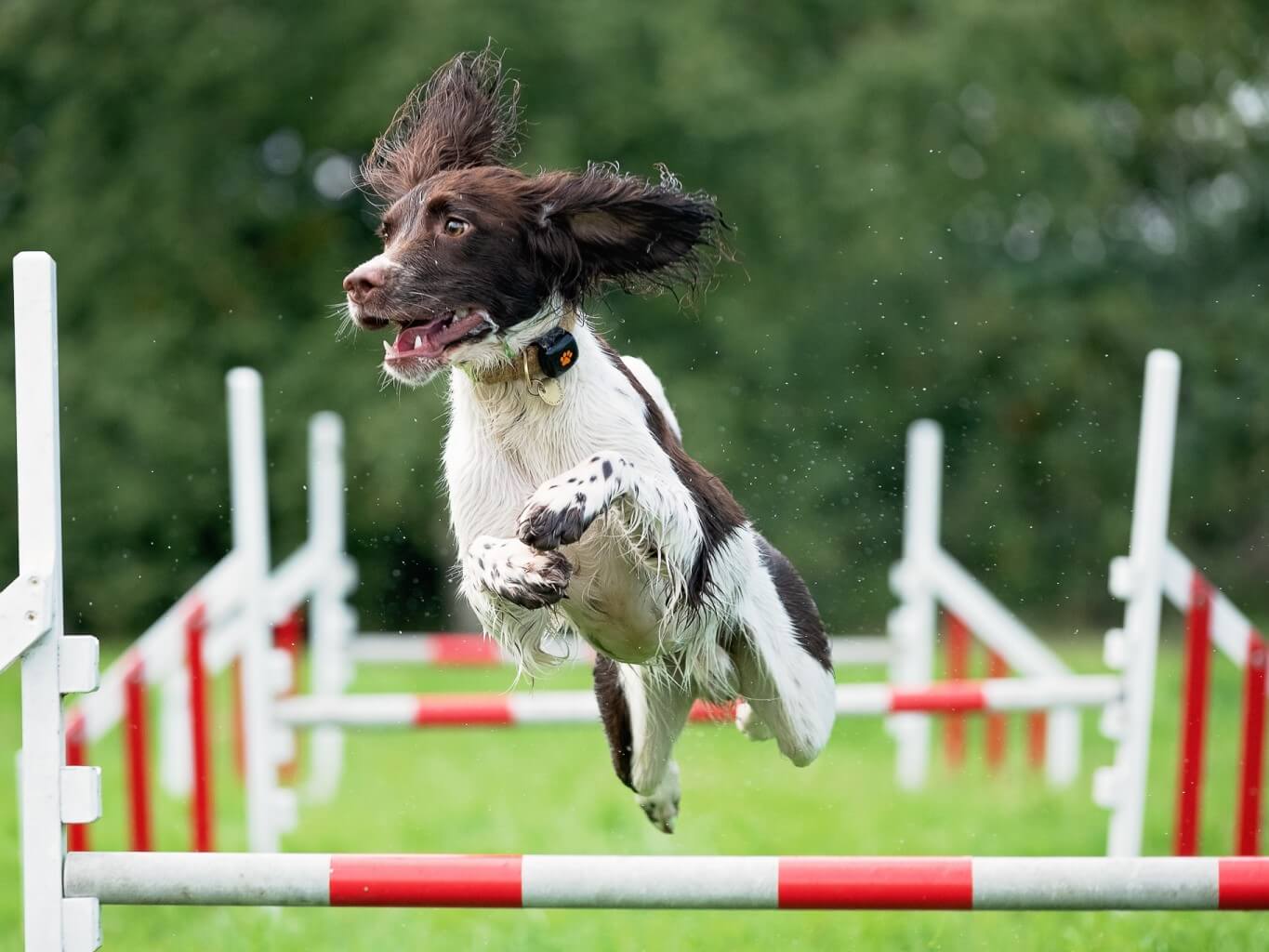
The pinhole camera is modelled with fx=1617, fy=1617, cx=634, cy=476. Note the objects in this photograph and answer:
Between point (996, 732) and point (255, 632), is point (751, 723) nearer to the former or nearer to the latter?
point (255, 632)

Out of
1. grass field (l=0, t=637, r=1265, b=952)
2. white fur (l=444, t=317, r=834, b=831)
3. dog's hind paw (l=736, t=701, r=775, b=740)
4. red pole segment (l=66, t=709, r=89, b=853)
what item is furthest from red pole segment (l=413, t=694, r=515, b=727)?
white fur (l=444, t=317, r=834, b=831)

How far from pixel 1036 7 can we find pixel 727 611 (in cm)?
1297

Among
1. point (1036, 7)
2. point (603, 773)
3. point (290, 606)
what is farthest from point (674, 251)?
point (1036, 7)

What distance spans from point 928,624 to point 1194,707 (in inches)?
138

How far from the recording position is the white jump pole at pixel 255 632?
19.9ft

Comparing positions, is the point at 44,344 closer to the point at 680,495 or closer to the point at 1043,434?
the point at 680,495

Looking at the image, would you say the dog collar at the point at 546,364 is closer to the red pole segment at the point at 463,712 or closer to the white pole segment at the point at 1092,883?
the white pole segment at the point at 1092,883

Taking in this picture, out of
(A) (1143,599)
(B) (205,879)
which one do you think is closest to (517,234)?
(B) (205,879)

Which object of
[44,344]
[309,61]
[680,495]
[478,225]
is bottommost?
[680,495]

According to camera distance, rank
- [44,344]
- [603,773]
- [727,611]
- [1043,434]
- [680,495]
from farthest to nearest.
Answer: [1043,434] < [603,773] < [727,611] < [680,495] < [44,344]

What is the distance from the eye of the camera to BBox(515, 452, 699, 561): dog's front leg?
3.23 meters

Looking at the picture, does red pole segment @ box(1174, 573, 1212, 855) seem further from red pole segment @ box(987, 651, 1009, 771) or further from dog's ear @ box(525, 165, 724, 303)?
red pole segment @ box(987, 651, 1009, 771)

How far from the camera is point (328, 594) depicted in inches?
324

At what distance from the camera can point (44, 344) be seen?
10.5 ft
